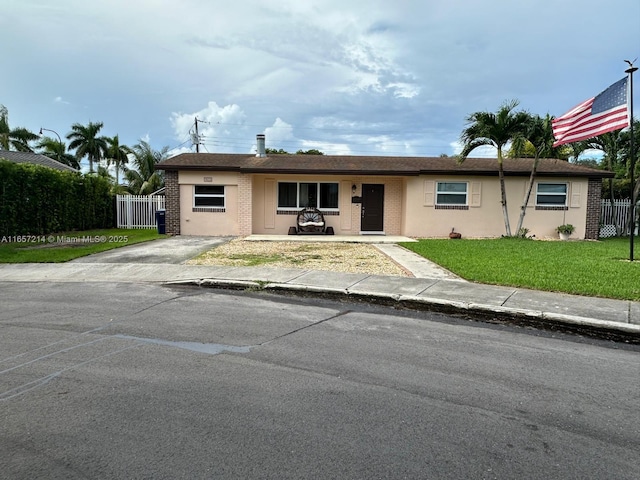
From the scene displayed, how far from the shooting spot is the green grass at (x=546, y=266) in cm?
789

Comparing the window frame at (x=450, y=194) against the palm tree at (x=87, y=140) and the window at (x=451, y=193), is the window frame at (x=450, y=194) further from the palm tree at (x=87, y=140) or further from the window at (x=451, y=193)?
the palm tree at (x=87, y=140)

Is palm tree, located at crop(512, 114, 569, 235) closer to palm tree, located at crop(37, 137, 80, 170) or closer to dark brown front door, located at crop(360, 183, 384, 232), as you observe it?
dark brown front door, located at crop(360, 183, 384, 232)

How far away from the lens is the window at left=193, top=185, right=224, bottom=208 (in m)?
18.7

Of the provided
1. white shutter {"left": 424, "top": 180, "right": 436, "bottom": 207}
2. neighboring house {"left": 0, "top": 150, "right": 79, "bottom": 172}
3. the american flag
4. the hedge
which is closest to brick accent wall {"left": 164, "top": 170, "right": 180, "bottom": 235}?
the hedge

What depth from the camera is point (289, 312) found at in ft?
21.7

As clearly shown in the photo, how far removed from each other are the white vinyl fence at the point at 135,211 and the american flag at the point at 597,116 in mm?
18880

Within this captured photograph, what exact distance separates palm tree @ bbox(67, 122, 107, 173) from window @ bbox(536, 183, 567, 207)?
41.4 m

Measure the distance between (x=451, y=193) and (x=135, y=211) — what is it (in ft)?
53.3

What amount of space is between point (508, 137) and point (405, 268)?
→ 9732 mm

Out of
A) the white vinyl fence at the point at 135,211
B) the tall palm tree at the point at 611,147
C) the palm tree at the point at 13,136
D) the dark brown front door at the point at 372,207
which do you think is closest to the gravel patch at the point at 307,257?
the dark brown front door at the point at 372,207

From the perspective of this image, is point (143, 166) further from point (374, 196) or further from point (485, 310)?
point (485, 310)

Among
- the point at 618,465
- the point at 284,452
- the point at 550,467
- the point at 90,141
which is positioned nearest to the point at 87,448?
the point at 284,452

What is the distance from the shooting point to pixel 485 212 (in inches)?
755

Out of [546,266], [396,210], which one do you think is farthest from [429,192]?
[546,266]
